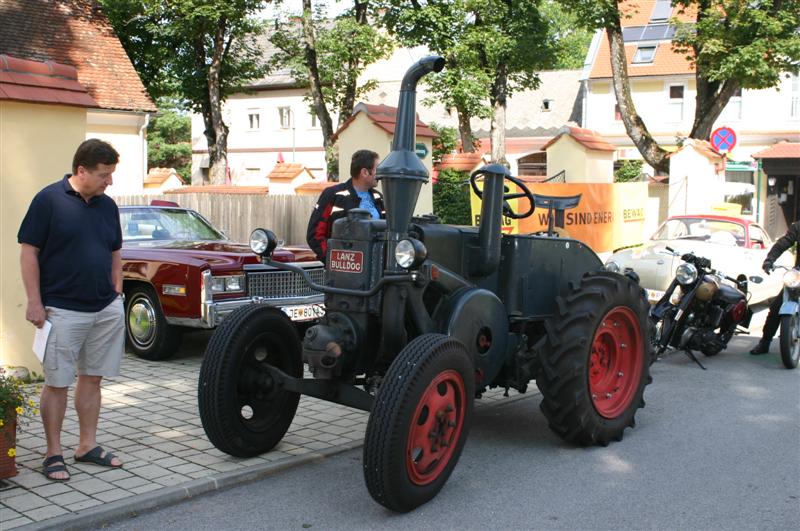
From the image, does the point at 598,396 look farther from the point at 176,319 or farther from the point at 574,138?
the point at 574,138

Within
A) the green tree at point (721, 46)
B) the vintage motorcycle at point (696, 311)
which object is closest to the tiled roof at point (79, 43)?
the green tree at point (721, 46)

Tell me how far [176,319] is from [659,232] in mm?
8466

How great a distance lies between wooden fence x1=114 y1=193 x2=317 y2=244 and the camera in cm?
1795

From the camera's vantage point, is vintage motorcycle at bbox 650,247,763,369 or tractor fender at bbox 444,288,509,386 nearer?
tractor fender at bbox 444,288,509,386

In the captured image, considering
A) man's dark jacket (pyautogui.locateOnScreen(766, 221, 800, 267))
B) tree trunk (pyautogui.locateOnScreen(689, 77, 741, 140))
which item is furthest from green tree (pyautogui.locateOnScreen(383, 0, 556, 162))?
man's dark jacket (pyautogui.locateOnScreen(766, 221, 800, 267))

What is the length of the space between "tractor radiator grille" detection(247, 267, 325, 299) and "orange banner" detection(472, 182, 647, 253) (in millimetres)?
4512

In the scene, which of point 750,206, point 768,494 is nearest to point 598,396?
point 768,494

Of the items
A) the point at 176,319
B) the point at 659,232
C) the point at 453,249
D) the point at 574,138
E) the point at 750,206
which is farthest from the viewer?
the point at 750,206

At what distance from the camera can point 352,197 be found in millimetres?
6844

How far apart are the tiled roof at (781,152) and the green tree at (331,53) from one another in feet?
57.5

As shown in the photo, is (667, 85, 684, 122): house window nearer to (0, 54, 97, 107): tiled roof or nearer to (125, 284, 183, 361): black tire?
(125, 284, 183, 361): black tire

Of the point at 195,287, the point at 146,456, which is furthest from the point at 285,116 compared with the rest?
the point at 146,456

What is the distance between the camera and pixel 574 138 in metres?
18.5

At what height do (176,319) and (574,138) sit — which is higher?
(574,138)
